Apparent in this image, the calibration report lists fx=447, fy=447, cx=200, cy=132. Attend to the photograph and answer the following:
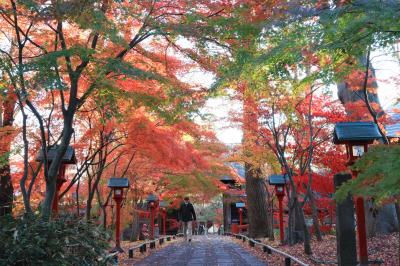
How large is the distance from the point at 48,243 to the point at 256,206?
A: 15030mm

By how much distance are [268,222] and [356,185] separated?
15.1m

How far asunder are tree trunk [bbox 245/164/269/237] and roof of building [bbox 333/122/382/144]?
10792 millimetres

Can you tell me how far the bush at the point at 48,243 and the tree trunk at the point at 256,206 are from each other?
522 inches

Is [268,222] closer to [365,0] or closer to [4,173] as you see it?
A: [4,173]

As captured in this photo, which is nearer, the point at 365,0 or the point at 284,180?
the point at 365,0

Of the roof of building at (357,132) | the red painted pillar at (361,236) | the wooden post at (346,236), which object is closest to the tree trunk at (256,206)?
the roof of building at (357,132)

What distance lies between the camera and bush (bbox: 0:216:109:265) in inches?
222

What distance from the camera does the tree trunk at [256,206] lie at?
1980 cm

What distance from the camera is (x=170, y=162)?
14148 millimetres

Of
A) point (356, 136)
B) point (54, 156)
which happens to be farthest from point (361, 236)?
point (54, 156)

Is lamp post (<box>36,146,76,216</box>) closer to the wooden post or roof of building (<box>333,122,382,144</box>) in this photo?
roof of building (<box>333,122,382,144</box>)

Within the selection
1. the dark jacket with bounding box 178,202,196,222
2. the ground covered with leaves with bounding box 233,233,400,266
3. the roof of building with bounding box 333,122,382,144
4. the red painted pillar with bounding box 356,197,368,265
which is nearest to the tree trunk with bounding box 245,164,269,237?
the dark jacket with bounding box 178,202,196,222

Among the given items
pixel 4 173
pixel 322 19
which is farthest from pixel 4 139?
pixel 322 19

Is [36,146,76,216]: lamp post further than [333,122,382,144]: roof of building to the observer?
Yes
